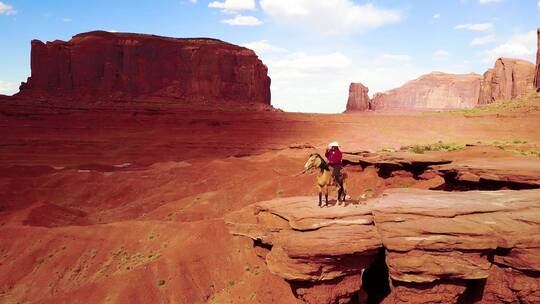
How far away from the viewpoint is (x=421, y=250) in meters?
8.31

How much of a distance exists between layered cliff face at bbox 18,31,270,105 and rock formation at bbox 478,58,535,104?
39.9 m

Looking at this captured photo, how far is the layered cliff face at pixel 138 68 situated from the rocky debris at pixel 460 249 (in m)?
60.3

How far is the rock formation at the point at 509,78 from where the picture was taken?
65750 mm

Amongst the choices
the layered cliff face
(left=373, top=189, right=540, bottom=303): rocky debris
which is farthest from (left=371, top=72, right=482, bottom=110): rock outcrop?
(left=373, top=189, right=540, bottom=303): rocky debris

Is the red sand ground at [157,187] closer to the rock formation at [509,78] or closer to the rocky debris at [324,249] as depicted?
the rocky debris at [324,249]

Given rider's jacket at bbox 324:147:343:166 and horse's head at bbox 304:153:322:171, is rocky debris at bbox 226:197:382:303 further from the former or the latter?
rider's jacket at bbox 324:147:343:166

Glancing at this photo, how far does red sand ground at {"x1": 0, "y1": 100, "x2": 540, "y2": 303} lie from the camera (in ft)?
44.5

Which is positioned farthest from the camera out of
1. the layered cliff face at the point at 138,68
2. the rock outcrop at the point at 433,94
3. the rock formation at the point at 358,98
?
the rock formation at the point at 358,98

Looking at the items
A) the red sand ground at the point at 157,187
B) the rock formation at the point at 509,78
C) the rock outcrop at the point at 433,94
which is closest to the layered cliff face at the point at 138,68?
the red sand ground at the point at 157,187

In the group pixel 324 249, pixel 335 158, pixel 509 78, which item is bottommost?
pixel 324 249

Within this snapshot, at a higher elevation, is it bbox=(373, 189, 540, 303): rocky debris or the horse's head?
the horse's head

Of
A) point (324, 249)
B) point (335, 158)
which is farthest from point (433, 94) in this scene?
point (324, 249)

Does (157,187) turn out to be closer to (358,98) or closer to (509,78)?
(509,78)

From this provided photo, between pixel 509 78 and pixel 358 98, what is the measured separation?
60307 millimetres
